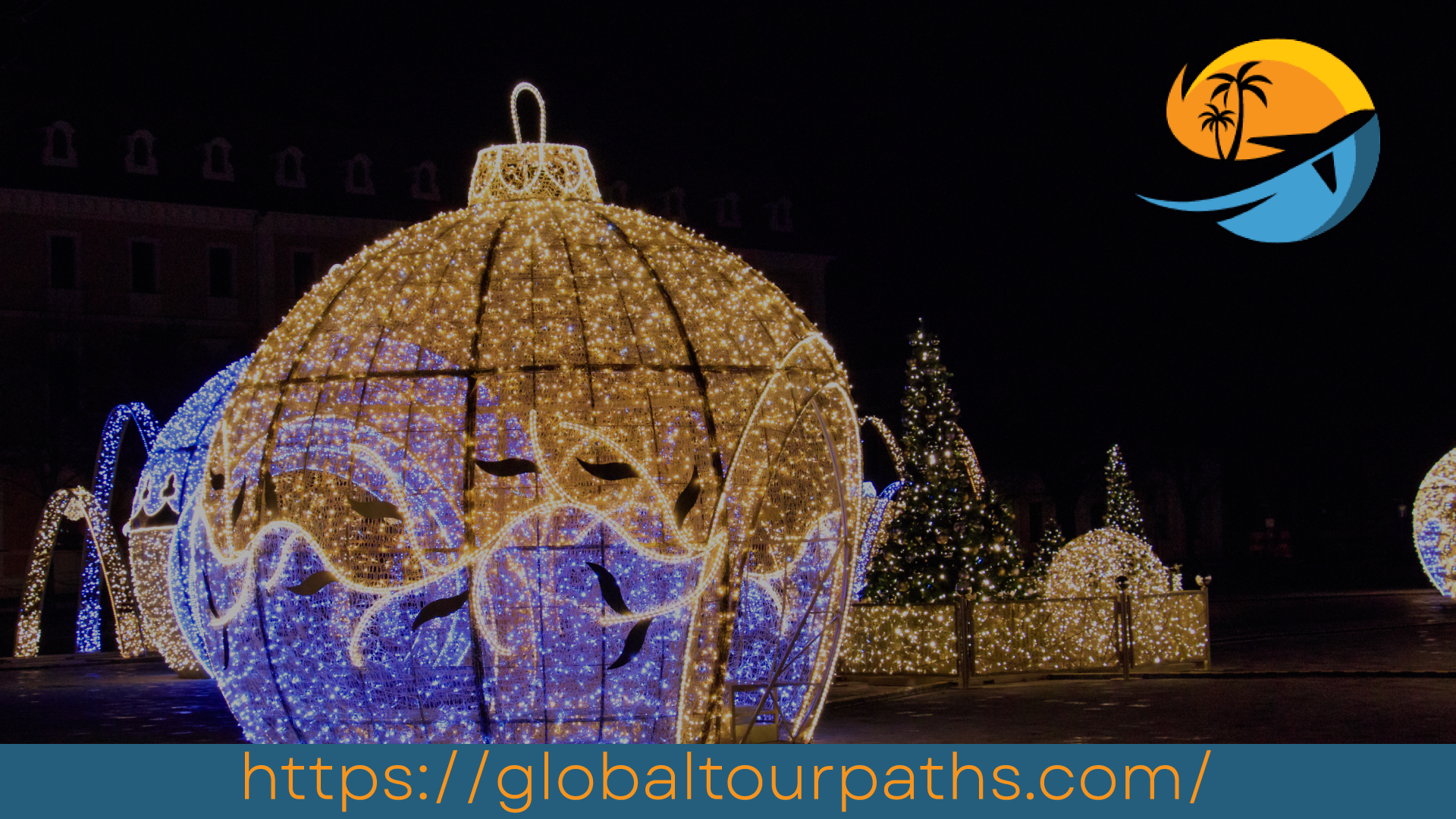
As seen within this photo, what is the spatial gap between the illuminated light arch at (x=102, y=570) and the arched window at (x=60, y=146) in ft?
68.7

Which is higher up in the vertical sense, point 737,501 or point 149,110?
point 149,110

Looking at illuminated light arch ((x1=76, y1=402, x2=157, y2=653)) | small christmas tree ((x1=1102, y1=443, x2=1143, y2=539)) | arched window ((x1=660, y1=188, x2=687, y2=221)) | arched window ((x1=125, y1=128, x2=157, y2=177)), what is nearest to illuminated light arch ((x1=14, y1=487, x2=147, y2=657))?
illuminated light arch ((x1=76, y1=402, x2=157, y2=653))

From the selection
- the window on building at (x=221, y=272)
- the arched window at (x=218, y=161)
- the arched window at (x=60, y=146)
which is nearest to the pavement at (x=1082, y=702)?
the arched window at (x=60, y=146)

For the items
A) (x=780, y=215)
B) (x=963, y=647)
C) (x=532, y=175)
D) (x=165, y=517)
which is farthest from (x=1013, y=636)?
(x=780, y=215)

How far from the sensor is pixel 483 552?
30.3 ft

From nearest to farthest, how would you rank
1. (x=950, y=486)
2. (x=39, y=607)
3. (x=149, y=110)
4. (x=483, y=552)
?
1. (x=483, y=552)
2. (x=950, y=486)
3. (x=39, y=607)
4. (x=149, y=110)

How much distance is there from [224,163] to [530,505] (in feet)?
126

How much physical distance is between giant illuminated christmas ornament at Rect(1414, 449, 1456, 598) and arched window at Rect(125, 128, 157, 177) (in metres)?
30.9

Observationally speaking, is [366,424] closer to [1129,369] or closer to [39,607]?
[39,607]

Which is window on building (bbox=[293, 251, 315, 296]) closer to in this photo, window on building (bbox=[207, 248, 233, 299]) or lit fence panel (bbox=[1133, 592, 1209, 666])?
window on building (bbox=[207, 248, 233, 299])

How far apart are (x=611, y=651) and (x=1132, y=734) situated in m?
5.14

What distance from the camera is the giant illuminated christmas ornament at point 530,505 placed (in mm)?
9398

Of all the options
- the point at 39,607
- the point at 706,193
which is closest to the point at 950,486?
the point at 39,607

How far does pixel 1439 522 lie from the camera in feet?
99.7
